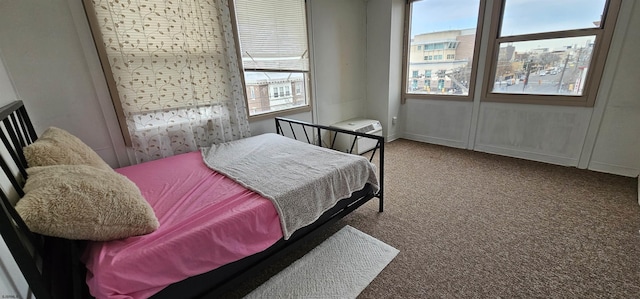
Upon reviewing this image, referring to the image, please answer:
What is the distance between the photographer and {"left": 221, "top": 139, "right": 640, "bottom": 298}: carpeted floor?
1.43 meters

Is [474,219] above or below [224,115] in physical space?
below

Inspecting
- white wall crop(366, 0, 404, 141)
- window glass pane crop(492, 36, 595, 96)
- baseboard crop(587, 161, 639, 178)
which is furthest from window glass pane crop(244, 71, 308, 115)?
baseboard crop(587, 161, 639, 178)

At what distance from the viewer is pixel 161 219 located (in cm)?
127

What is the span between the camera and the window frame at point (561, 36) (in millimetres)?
2424

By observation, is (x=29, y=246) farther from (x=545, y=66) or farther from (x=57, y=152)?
(x=545, y=66)

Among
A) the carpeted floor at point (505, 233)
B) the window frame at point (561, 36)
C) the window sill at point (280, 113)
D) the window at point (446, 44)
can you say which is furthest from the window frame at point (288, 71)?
the window frame at point (561, 36)

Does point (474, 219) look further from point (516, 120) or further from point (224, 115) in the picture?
point (224, 115)

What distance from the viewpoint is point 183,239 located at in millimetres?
1122

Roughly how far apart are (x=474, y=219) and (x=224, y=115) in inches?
98.5

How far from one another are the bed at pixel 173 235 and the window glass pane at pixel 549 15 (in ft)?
9.02

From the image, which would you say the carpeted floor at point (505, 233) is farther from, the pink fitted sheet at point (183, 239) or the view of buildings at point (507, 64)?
the view of buildings at point (507, 64)

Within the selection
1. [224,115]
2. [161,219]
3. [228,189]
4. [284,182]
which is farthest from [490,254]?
[224,115]

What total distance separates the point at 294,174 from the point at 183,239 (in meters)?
0.78

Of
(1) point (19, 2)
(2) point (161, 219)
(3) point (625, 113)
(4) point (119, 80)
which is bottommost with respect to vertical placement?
(2) point (161, 219)
